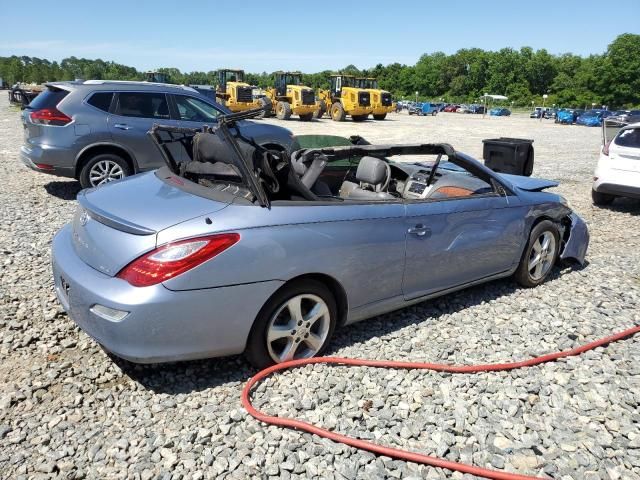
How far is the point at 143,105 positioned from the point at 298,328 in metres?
5.95

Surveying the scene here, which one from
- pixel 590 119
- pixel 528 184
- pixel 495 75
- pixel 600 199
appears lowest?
pixel 600 199

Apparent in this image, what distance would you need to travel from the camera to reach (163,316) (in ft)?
8.57

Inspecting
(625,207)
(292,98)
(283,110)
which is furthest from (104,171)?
(292,98)

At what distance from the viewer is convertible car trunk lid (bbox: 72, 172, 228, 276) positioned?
2.72m

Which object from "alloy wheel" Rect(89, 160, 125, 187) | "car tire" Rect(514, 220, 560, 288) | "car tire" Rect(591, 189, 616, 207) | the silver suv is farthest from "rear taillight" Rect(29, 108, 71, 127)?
"car tire" Rect(591, 189, 616, 207)

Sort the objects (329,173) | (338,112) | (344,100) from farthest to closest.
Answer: (338,112), (344,100), (329,173)

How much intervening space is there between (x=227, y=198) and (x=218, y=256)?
0.45 meters

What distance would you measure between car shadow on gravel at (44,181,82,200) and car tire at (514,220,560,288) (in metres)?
6.46

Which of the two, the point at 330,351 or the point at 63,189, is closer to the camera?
the point at 330,351

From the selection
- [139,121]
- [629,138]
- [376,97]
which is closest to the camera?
[139,121]

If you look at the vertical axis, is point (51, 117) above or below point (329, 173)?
above

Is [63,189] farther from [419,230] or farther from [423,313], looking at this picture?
[419,230]

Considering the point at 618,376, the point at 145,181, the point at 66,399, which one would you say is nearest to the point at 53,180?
the point at 145,181

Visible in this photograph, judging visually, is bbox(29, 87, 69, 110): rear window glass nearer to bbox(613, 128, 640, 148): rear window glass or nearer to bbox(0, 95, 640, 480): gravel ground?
bbox(0, 95, 640, 480): gravel ground
